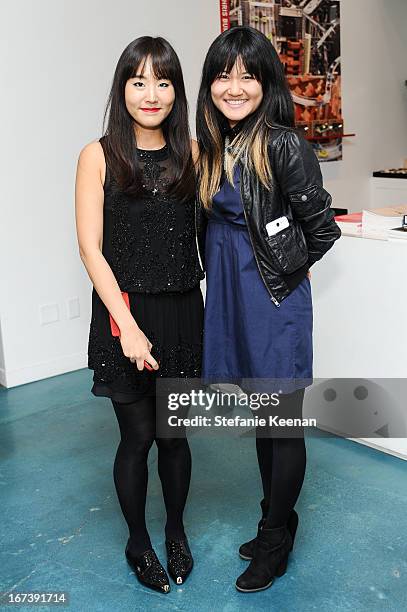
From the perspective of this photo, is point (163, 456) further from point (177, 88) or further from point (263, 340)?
point (177, 88)

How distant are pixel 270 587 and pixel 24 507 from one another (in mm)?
979

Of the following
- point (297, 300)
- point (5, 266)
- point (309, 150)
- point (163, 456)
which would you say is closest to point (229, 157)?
point (309, 150)

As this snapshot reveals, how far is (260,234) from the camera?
1.87m

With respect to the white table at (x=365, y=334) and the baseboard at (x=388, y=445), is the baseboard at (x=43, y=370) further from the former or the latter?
the baseboard at (x=388, y=445)

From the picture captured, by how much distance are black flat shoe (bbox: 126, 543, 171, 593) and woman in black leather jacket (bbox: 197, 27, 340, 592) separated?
22 centimetres

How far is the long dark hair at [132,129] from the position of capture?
1829mm

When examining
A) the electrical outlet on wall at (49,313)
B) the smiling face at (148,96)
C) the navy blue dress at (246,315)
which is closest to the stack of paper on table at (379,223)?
the navy blue dress at (246,315)

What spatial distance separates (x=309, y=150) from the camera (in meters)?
1.86

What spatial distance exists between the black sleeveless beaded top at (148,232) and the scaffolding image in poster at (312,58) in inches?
120

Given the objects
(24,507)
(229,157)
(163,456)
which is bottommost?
(24,507)

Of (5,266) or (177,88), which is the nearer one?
(177,88)

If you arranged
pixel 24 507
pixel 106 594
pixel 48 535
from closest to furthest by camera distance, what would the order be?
pixel 106 594 < pixel 48 535 < pixel 24 507

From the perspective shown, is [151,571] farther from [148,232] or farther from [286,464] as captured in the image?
[148,232]

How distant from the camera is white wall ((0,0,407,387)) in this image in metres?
3.62
